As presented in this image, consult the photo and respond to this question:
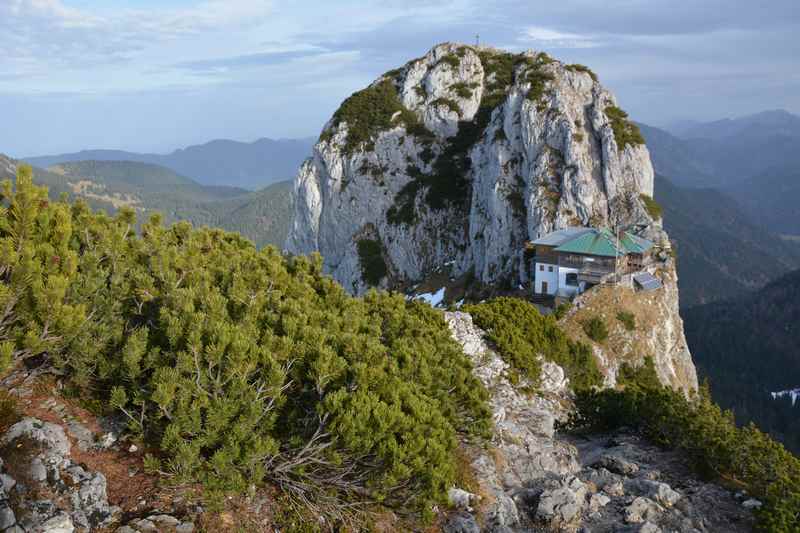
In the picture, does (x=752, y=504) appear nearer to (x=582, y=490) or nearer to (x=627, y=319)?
(x=582, y=490)

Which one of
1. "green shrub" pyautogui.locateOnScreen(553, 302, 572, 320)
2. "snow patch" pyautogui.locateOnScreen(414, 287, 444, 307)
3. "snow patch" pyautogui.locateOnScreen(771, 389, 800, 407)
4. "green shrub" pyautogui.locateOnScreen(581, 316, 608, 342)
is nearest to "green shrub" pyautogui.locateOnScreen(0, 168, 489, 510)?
"green shrub" pyautogui.locateOnScreen(553, 302, 572, 320)

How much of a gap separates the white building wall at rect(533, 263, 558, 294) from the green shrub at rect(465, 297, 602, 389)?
45.3ft

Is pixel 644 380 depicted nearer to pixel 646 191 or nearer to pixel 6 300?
pixel 646 191

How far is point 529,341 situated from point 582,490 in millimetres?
14259

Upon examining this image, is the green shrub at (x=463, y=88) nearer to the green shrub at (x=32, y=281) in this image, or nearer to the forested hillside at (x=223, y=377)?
the forested hillside at (x=223, y=377)

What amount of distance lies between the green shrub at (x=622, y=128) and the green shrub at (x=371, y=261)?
1380 inches

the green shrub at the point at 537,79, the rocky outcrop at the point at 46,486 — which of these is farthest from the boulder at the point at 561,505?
the green shrub at the point at 537,79

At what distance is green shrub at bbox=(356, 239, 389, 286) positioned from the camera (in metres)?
76.1

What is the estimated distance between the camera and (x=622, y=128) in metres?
58.4

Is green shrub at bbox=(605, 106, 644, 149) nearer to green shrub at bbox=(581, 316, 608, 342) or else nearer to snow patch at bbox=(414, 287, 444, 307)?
snow patch at bbox=(414, 287, 444, 307)

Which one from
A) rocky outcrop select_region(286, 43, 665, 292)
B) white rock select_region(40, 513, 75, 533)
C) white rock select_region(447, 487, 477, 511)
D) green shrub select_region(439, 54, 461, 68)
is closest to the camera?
white rock select_region(40, 513, 75, 533)

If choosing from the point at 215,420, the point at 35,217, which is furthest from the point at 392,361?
the point at 35,217

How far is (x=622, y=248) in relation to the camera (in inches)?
1656

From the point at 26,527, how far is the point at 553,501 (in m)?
10.00
